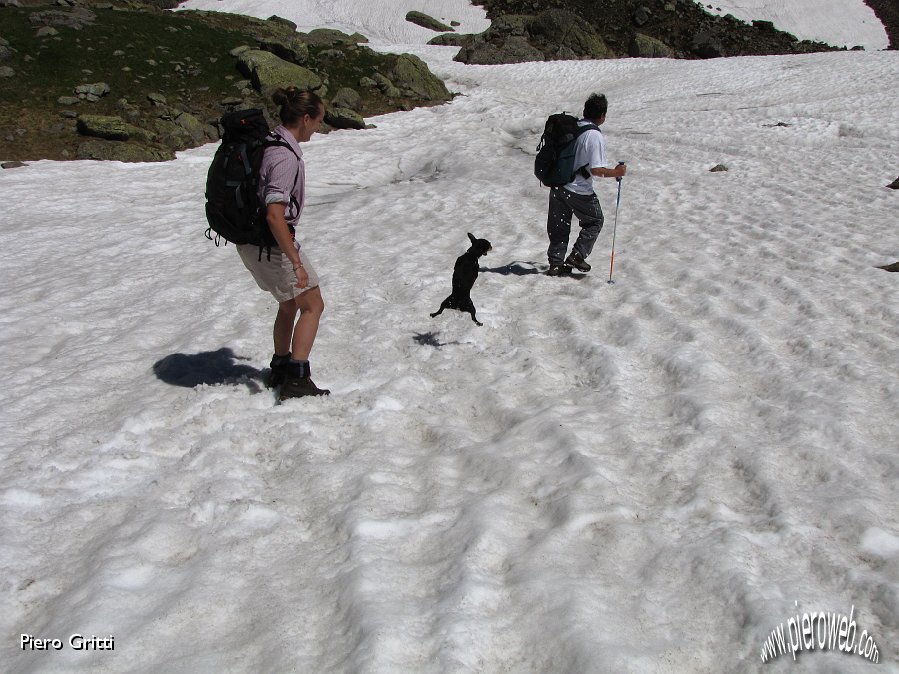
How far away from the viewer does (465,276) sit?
6.42m

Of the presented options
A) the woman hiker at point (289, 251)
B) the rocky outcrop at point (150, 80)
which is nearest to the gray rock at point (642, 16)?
the rocky outcrop at point (150, 80)

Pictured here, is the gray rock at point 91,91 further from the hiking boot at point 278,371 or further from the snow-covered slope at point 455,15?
the snow-covered slope at point 455,15

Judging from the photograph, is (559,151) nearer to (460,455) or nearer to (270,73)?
(460,455)

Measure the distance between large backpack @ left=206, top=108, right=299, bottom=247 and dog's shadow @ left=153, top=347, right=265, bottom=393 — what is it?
1597 mm

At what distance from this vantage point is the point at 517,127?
2250 cm

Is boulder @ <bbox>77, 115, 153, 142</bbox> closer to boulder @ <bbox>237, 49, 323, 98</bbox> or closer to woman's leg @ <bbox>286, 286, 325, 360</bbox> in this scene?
boulder @ <bbox>237, 49, 323, 98</bbox>

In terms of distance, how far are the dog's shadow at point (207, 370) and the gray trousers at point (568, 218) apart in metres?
4.37

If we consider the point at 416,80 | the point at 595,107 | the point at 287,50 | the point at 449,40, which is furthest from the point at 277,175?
the point at 449,40

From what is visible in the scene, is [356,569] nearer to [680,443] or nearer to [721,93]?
[680,443]

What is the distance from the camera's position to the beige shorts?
5031 millimetres

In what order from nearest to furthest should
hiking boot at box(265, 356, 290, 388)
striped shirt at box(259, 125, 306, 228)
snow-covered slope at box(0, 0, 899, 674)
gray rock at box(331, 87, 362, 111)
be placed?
snow-covered slope at box(0, 0, 899, 674)
striped shirt at box(259, 125, 306, 228)
hiking boot at box(265, 356, 290, 388)
gray rock at box(331, 87, 362, 111)

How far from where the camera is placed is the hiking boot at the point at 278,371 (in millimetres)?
5727

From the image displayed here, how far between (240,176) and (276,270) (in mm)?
749

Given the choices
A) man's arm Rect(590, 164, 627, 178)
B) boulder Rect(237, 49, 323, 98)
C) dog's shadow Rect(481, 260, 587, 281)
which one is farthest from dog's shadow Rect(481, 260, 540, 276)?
boulder Rect(237, 49, 323, 98)
